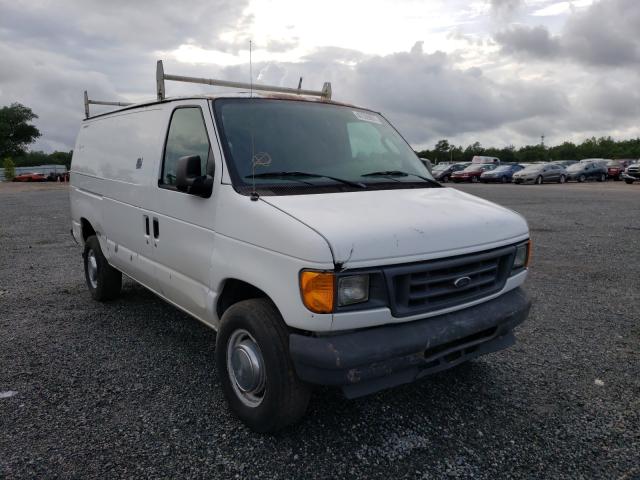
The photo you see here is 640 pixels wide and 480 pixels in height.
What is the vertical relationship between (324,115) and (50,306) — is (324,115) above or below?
above

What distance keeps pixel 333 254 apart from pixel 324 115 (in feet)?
5.89

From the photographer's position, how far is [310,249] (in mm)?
2592

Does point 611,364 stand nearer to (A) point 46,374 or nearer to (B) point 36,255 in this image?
(A) point 46,374

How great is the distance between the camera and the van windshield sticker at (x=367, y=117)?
435 cm

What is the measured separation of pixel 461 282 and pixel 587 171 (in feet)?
128

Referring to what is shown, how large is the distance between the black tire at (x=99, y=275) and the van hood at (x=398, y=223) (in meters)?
3.23

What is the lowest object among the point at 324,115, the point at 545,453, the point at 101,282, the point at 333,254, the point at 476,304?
the point at 545,453

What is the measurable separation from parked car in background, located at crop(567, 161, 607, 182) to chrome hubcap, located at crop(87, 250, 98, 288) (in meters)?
36.8

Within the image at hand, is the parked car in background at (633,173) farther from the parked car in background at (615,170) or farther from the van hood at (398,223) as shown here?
the van hood at (398,223)

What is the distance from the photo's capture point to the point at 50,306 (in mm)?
5789

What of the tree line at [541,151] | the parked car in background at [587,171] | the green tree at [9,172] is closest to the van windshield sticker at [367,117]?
the parked car in background at [587,171]

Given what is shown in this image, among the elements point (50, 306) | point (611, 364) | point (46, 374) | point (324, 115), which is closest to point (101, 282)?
point (50, 306)

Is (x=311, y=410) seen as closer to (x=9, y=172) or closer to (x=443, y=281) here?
(x=443, y=281)

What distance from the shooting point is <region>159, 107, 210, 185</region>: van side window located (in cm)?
363
